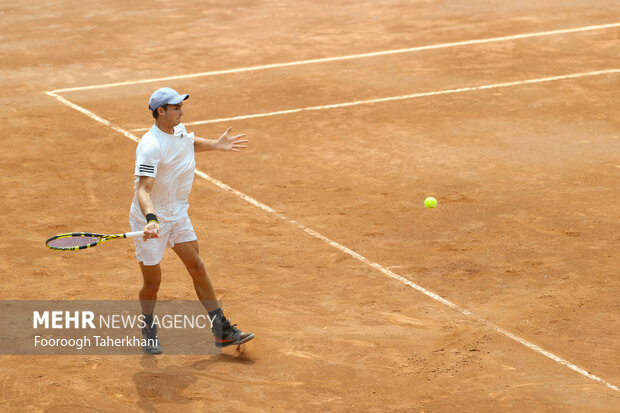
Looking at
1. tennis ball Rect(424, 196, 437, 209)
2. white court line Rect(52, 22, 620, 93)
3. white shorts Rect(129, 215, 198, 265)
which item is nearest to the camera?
white shorts Rect(129, 215, 198, 265)

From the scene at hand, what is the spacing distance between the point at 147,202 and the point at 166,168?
0.41 m

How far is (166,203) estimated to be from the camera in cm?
854

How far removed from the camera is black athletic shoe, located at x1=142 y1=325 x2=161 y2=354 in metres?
8.78

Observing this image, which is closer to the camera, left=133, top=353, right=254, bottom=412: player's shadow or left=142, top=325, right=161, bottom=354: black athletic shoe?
left=133, top=353, right=254, bottom=412: player's shadow

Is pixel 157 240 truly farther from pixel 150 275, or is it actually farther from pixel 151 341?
pixel 151 341

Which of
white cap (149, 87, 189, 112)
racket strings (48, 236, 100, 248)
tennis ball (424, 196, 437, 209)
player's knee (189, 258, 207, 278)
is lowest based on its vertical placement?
tennis ball (424, 196, 437, 209)

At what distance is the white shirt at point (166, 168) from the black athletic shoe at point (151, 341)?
1.06m

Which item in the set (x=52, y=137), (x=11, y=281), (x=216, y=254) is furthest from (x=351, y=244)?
(x=52, y=137)

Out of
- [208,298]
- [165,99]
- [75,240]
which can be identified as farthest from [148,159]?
[208,298]

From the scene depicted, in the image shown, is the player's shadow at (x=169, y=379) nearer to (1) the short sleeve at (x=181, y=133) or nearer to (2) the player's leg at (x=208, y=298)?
(2) the player's leg at (x=208, y=298)

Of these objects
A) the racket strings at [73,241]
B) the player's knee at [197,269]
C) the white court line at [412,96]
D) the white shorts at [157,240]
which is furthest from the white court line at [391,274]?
the racket strings at [73,241]

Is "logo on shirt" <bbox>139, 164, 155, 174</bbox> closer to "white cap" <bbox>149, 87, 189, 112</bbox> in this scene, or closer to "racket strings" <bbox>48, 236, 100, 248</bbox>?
"white cap" <bbox>149, 87, 189, 112</bbox>

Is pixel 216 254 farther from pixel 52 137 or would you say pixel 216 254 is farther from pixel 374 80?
pixel 374 80

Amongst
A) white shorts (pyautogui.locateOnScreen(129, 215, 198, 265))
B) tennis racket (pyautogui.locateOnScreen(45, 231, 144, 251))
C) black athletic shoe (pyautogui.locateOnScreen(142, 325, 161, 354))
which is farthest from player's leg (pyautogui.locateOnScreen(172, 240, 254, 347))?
tennis racket (pyautogui.locateOnScreen(45, 231, 144, 251))
